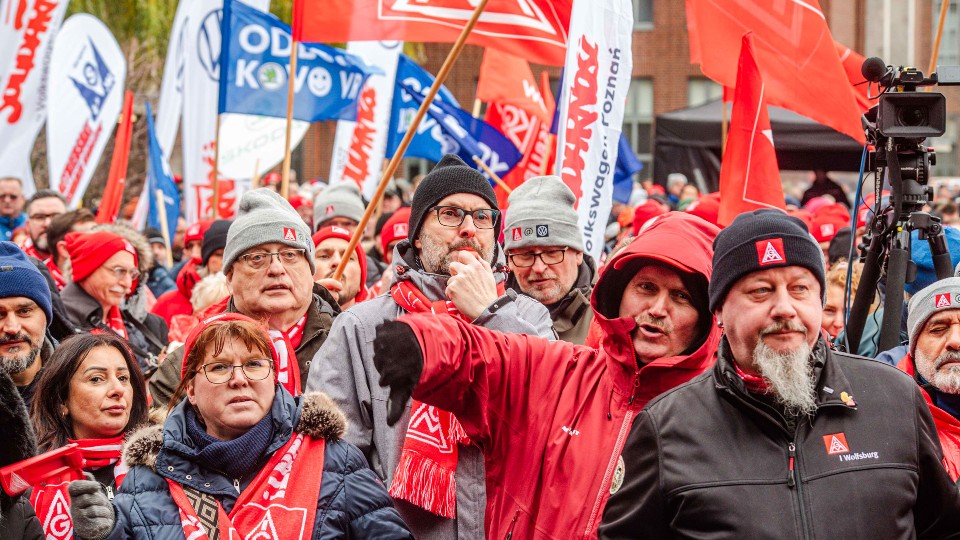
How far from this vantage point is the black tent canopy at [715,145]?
16031mm

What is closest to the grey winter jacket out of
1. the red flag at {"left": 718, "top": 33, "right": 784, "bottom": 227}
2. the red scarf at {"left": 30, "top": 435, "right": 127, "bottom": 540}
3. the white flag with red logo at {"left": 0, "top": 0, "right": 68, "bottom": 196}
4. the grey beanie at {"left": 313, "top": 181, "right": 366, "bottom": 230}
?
the red scarf at {"left": 30, "top": 435, "right": 127, "bottom": 540}

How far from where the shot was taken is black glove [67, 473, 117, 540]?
3.45 meters

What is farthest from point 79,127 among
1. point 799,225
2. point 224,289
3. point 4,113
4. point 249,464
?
point 799,225

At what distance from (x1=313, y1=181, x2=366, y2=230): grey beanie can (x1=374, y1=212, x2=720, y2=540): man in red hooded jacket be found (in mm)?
4526

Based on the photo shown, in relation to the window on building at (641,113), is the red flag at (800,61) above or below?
below

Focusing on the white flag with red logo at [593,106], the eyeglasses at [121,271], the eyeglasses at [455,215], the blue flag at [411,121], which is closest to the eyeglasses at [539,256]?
the eyeglasses at [455,215]

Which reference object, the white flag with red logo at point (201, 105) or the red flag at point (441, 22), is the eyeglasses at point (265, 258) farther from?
the white flag with red logo at point (201, 105)

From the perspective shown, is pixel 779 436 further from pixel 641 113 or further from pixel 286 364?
pixel 641 113

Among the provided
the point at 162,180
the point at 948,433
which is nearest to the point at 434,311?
the point at 948,433

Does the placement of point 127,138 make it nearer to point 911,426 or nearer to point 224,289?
point 224,289

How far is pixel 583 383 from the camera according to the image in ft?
11.6

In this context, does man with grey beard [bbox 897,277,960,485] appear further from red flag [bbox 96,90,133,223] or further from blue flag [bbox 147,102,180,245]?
blue flag [bbox 147,102,180,245]

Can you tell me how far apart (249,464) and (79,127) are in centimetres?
804

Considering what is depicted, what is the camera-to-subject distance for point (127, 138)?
10812 mm
